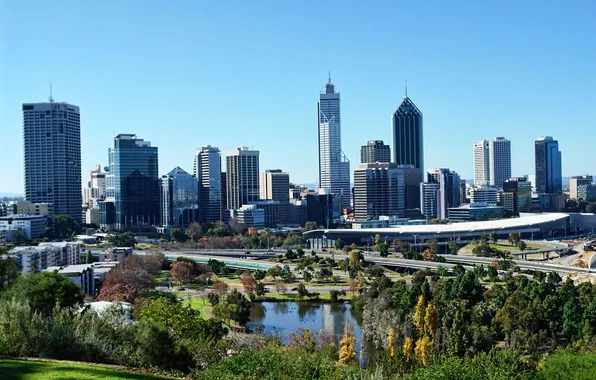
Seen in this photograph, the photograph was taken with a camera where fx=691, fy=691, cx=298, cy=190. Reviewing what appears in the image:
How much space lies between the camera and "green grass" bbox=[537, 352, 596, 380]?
33.6 ft

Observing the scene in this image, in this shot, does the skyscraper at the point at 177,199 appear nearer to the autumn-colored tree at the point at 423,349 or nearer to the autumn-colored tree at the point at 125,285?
the autumn-colored tree at the point at 125,285

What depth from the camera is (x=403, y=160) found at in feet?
283

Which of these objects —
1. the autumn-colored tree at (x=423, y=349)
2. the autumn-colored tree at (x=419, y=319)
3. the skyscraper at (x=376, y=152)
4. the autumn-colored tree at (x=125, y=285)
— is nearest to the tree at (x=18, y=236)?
the autumn-colored tree at (x=125, y=285)

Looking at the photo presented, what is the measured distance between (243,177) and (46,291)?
50.0 metres

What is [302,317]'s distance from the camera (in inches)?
910

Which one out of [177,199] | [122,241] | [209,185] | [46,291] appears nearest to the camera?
[46,291]

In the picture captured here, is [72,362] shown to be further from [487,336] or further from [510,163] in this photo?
[510,163]

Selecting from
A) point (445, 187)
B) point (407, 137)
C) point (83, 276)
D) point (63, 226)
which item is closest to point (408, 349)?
point (83, 276)

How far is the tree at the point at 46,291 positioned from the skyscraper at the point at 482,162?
302 ft

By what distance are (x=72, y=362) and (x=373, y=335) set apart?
1146 cm

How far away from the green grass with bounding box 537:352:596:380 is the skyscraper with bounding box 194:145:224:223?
50.4 m

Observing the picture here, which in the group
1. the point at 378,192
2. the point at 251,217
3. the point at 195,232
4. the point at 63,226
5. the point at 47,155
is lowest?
the point at 195,232

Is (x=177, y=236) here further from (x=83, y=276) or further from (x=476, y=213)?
(x=476, y=213)

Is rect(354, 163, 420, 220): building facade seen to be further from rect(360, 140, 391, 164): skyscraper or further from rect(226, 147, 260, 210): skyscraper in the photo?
rect(360, 140, 391, 164): skyscraper
